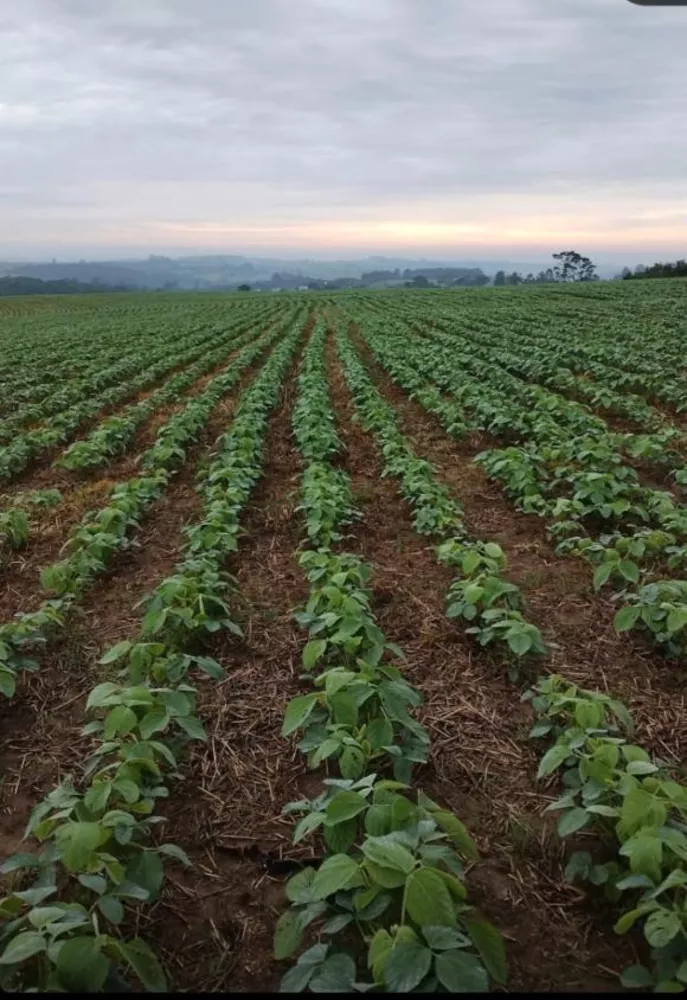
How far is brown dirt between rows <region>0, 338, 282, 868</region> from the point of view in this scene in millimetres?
2693

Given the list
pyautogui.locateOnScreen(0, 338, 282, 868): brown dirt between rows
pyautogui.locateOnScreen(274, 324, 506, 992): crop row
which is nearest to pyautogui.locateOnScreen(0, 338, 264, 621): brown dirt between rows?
pyautogui.locateOnScreen(0, 338, 282, 868): brown dirt between rows

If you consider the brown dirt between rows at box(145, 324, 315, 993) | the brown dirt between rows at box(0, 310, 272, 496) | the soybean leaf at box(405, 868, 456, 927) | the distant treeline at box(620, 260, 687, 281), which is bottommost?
the brown dirt between rows at box(145, 324, 315, 993)

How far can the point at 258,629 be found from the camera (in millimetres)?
3842

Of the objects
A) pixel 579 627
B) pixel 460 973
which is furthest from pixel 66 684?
pixel 579 627

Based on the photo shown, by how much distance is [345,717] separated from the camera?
2465mm

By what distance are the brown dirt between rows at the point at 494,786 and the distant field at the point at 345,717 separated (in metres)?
0.01

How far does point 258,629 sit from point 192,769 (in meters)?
1.15

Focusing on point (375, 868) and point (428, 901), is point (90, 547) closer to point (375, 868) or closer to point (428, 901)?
point (375, 868)

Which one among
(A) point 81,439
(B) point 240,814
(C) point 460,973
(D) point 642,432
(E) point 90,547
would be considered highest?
(D) point 642,432

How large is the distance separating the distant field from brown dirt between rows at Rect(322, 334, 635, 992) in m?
0.01

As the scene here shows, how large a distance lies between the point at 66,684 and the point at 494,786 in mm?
2097

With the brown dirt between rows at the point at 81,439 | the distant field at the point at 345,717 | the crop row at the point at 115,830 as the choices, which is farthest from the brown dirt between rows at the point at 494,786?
the brown dirt between rows at the point at 81,439

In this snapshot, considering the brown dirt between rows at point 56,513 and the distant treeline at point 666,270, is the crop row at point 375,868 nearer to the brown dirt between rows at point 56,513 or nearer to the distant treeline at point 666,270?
the brown dirt between rows at point 56,513

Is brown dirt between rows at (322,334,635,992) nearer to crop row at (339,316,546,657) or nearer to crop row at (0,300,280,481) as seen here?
crop row at (339,316,546,657)
